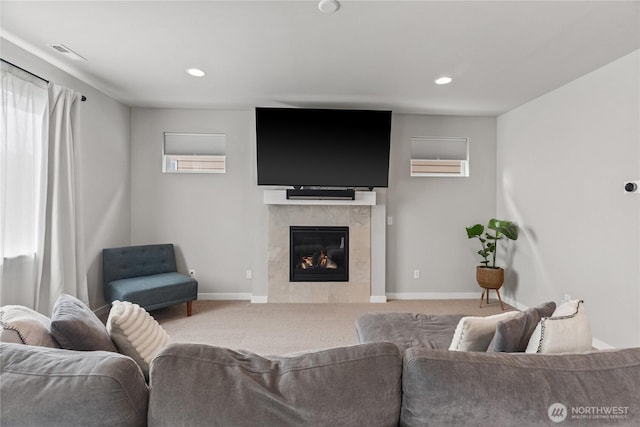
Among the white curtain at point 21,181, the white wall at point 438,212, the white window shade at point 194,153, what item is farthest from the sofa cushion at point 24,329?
the white wall at point 438,212

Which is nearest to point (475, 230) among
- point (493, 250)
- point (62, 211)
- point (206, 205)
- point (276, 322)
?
point (493, 250)

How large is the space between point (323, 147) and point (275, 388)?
3.33 metres

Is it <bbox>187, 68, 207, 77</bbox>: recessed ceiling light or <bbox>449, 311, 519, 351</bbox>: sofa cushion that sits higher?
<bbox>187, 68, 207, 77</bbox>: recessed ceiling light

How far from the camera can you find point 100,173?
361cm

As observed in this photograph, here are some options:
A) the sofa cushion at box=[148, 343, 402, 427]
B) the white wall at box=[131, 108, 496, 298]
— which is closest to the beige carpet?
the white wall at box=[131, 108, 496, 298]

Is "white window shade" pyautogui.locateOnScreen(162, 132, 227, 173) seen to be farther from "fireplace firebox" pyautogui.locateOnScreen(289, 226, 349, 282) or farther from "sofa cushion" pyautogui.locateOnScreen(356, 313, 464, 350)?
"sofa cushion" pyautogui.locateOnScreen(356, 313, 464, 350)

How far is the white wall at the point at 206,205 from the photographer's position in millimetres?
4211

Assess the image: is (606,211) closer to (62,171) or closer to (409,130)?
(409,130)

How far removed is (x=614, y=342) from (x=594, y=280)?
545 mm

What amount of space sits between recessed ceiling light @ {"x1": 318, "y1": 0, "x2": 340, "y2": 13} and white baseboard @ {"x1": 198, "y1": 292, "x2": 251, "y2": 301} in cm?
353

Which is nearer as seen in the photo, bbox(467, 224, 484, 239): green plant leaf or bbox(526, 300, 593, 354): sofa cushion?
bbox(526, 300, 593, 354): sofa cushion

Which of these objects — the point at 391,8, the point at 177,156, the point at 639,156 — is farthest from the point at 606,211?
the point at 177,156

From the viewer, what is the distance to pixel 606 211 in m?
2.79

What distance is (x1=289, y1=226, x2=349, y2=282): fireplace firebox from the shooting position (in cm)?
421
